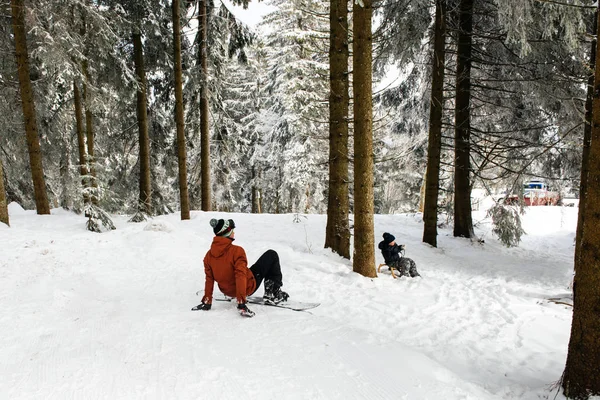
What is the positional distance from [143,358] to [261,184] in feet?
66.4

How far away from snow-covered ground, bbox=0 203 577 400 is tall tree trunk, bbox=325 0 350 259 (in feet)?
2.46

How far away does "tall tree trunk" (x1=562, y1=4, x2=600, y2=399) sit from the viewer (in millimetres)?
2535

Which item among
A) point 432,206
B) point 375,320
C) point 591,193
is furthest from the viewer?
point 432,206

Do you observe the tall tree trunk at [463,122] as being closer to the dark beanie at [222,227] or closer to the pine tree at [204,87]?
the dark beanie at [222,227]

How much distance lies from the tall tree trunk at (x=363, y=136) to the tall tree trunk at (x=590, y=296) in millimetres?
3825

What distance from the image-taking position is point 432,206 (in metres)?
10.0

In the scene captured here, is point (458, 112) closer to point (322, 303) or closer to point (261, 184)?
point (322, 303)

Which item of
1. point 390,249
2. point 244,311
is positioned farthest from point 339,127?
point 244,311

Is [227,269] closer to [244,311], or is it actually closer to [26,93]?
[244,311]

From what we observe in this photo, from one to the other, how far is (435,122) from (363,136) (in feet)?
14.8

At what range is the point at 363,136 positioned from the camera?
20.6 ft

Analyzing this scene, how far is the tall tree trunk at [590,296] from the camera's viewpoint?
254cm

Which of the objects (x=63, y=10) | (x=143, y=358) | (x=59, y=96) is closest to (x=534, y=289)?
(x=143, y=358)

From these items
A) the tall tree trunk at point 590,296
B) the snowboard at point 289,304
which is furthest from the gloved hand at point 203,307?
the tall tree trunk at point 590,296
